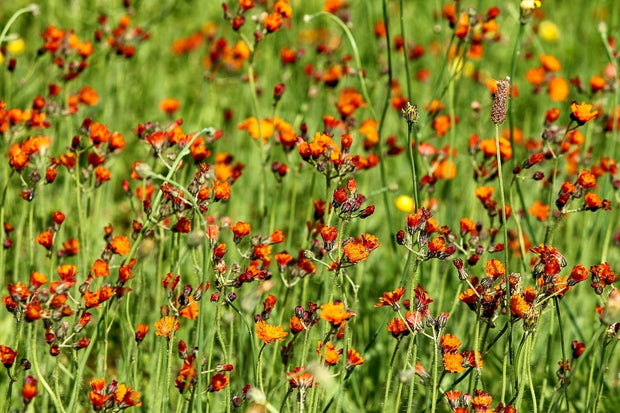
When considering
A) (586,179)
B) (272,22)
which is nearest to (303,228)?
(272,22)

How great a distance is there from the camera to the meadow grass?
215 centimetres

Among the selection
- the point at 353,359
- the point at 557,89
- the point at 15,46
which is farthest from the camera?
the point at 15,46

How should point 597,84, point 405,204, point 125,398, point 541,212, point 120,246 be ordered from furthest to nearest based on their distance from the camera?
point 405,204
point 597,84
point 541,212
point 120,246
point 125,398

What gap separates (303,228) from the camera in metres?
3.73

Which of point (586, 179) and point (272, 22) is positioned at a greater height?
point (272, 22)

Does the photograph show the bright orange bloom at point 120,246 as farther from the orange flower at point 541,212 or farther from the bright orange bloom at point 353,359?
the orange flower at point 541,212

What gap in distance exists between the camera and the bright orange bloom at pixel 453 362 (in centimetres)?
209

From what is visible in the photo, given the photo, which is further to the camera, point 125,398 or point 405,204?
point 405,204

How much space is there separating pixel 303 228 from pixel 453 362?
1701 mm

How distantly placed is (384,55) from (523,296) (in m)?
3.08

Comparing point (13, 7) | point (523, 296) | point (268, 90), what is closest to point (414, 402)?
point (523, 296)

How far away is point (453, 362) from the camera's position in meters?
2.11

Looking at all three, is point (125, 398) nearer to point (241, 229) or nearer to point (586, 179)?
point (241, 229)

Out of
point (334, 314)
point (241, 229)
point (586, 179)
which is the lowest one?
point (334, 314)
